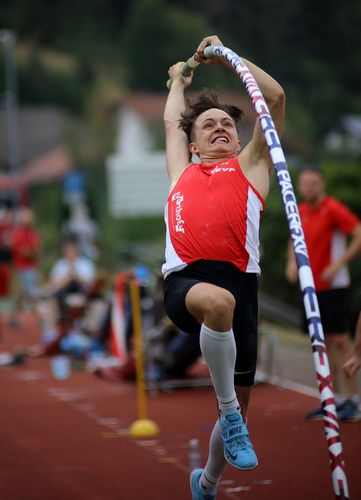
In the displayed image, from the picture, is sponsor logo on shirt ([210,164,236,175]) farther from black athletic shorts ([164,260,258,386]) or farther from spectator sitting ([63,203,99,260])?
spectator sitting ([63,203,99,260])

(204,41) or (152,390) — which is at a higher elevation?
(204,41)

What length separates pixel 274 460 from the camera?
7.90 meters

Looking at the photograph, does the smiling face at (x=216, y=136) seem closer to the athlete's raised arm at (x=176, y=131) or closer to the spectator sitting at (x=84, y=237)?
the athlete's raised arm at (x=176, y=131)

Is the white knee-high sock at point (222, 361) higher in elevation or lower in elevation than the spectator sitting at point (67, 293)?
higher

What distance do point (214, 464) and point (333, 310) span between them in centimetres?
383

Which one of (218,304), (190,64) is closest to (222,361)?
(218,304)

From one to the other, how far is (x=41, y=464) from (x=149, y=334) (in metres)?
4.01

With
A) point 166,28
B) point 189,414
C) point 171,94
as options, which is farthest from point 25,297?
point 166,28

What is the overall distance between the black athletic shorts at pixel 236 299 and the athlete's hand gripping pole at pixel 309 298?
682 mm

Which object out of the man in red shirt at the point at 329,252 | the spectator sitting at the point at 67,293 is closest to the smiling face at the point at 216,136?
the man in red shirt at the point at 329,252

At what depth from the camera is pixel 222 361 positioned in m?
5.43

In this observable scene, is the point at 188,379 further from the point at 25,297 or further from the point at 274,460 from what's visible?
the point at 25,297

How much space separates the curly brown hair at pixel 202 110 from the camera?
6.22 metres

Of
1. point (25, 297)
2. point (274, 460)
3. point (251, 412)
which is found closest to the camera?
point (274, 460)
